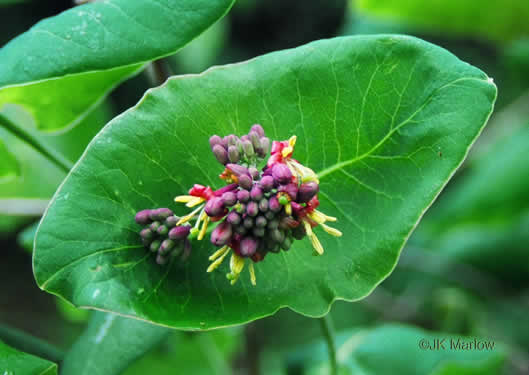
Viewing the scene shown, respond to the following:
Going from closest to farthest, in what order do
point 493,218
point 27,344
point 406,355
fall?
point 27,344, point 406,355, point 493,218

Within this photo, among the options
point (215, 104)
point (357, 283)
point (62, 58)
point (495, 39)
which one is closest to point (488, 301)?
point (495, 39)

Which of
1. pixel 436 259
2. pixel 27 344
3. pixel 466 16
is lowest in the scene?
pixel 436 259

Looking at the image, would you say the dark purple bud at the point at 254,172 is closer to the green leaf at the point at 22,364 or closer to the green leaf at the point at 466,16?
the green leaf at the point at 22,364

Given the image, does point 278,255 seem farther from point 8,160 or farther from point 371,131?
point 8,160

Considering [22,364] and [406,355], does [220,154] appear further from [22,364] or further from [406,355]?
[406,355]

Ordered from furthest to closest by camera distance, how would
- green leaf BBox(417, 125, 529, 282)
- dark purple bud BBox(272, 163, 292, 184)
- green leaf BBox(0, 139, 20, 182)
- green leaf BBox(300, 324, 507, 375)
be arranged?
green leaf BBox(417, 125, 529, 282)
green leaf BBox(300, 324, 507, 375)
green leaf BBox(0, 139, 20, 182)
dark purple bud BBox(272, 163, 292, 184)

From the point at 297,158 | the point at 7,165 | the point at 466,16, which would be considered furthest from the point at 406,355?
the point at 466,16

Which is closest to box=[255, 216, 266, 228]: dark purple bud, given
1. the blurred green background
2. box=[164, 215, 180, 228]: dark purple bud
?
box=[164, 215, 180, 228]: dark purple bud

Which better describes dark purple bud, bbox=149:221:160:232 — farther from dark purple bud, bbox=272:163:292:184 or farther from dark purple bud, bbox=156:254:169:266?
dark purple bud, bbox=272:163:292:184
